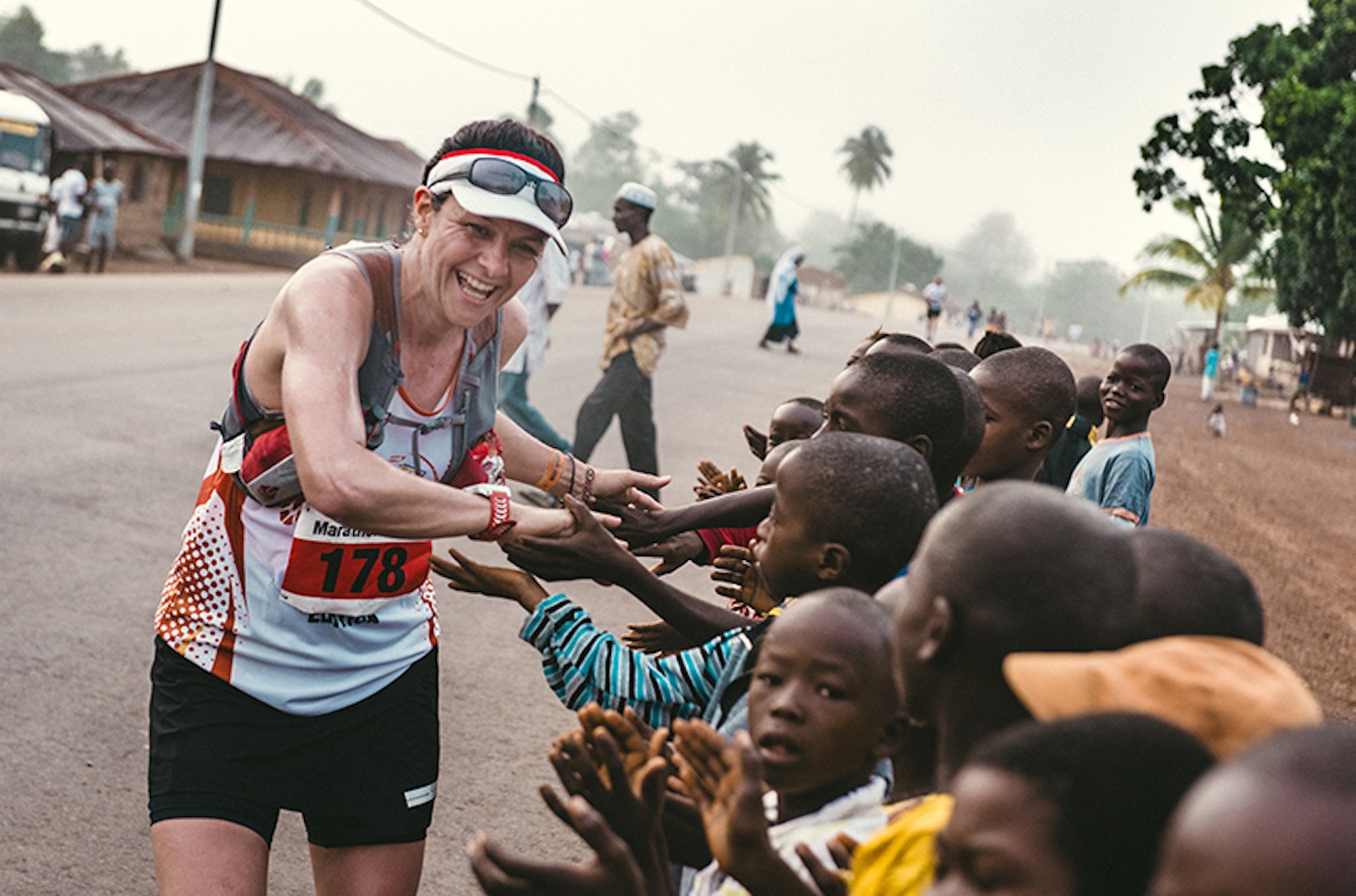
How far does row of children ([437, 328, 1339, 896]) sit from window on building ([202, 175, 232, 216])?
38292mm

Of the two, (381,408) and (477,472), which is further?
(477,472)

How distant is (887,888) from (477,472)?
5.43ft

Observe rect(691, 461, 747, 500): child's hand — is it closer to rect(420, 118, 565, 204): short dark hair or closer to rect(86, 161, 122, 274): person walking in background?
rect(420, 118, 565, 204): short dark hair

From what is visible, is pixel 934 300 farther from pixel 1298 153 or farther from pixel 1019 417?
pixel 1019 417

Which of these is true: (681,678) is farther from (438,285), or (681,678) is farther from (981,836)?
(981,836)

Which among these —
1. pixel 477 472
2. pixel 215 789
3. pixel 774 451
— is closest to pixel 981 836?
pixel 215 789

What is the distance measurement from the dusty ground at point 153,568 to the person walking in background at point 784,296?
3.31 m

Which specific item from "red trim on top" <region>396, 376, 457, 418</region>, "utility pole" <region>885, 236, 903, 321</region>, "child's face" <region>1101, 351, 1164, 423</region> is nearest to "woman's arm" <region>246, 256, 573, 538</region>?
"red trim on top" <region>396, 376, 457, 418</region>

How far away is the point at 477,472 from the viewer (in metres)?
3.11

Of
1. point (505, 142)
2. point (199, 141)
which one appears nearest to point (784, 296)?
point (199, 141)

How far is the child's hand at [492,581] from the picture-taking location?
2791 mm

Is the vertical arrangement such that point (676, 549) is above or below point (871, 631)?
below

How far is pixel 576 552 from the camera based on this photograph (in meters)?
2.86

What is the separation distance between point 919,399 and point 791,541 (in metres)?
0.86
